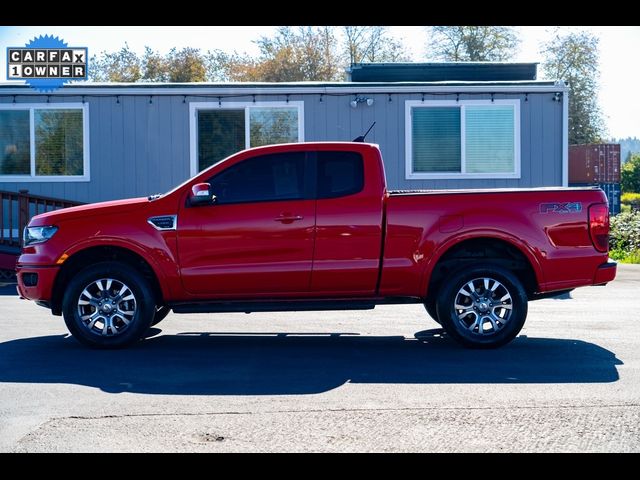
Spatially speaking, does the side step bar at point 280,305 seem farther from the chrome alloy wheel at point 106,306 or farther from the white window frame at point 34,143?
the white window frame at point 34,143

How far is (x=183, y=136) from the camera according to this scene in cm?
1711

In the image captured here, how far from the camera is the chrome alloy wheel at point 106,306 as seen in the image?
28.9ft

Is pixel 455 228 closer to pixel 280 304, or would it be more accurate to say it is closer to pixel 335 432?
pixel 280 304

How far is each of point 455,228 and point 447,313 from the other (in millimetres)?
779

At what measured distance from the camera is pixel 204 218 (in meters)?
8.84

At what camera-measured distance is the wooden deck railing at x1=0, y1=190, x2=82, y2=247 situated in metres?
16.0

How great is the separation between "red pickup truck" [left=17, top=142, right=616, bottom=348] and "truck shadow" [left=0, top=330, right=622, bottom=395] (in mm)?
A: 397

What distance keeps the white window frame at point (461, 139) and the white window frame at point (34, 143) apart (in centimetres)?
574

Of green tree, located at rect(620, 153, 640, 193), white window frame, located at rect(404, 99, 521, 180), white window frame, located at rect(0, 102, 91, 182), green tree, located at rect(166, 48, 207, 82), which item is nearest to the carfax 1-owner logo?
white window frame, located at rect(0, 102, 91, 182)

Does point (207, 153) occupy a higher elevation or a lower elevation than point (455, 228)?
higher

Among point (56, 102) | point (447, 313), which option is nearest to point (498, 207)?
point (447, 313)

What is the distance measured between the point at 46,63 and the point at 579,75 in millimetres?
40974

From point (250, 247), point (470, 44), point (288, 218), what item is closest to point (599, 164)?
point (470, 44)

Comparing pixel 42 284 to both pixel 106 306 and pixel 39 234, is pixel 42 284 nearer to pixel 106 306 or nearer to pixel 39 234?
pixel 39 234
